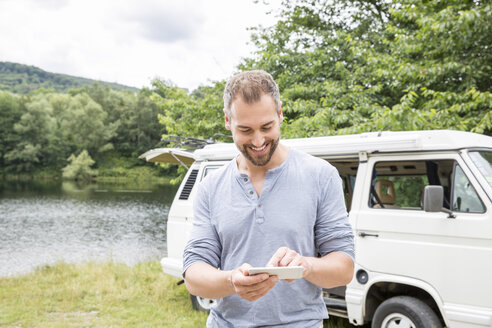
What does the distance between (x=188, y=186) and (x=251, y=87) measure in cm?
523

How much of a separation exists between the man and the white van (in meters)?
2.60

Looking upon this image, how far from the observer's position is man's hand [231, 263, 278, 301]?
147cm

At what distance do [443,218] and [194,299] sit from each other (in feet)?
13.7

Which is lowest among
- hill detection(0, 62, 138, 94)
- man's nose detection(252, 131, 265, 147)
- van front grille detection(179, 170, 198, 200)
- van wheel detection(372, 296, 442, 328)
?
van wheel detection(372, 296, 442, 328)

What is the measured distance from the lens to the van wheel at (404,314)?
14.1 feet

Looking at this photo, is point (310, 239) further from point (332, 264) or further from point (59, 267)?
point (59, 267)

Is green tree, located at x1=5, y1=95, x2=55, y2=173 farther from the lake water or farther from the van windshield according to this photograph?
the van windshield

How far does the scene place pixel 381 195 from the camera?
5.01 m

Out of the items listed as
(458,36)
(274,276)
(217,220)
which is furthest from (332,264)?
(458,36)

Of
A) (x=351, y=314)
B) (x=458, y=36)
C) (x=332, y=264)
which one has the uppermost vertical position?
(x=458, y=36)

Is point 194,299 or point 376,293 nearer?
point 376,293

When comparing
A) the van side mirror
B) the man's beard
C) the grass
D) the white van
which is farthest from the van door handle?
the man's beard

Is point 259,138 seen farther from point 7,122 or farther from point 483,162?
point 7,122

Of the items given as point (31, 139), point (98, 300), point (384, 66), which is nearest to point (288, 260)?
point (98, 300)
